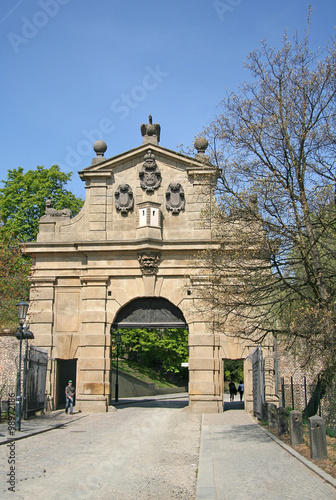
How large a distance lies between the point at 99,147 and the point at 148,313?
8277mm

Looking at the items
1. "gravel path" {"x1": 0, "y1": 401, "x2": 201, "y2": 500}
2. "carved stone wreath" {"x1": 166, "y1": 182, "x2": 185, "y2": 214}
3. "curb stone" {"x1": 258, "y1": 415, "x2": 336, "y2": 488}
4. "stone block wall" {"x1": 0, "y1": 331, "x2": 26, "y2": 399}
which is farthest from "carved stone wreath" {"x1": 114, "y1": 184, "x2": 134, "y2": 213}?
"curb stone" {"x1": 258, "y1": 415, "x2": 336, "y2": 488}

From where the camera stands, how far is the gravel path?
7852mm

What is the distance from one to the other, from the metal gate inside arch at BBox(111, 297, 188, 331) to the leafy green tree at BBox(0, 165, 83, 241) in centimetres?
1435

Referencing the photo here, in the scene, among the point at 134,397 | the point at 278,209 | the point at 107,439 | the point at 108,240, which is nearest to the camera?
the point at 278,209

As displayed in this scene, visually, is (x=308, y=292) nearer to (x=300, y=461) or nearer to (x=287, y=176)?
(x=287, y=176)

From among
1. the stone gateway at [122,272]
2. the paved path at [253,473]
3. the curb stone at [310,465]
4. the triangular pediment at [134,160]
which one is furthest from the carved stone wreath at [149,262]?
the curb stone at [310,465]

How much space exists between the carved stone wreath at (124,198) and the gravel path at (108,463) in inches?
390

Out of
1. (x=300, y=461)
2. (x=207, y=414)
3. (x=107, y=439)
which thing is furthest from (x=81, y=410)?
(x=300, y=461)

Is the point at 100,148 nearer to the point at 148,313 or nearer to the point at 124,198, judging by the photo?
the point at 124,198

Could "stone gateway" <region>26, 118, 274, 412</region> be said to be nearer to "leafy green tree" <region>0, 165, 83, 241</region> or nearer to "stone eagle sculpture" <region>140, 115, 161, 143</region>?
"stone eagle sculpture" <region>140, 115, 161, 143</region>

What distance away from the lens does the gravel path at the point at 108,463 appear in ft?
25.8

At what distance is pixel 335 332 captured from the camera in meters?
11.9

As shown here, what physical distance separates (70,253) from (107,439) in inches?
441

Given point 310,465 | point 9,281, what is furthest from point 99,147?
point 310,465
